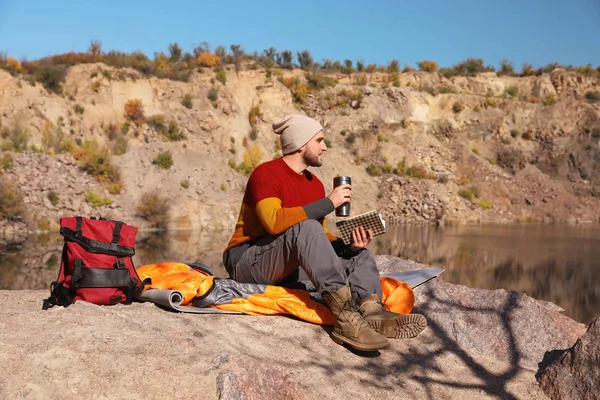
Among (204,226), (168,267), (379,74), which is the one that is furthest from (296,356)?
(379,74)

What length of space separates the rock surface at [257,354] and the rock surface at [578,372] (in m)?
0.12

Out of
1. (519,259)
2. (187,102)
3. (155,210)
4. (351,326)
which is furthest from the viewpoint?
(187,102)

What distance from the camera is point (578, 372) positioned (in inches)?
141

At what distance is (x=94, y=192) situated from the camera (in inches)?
657

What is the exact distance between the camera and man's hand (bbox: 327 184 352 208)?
398 centimetres

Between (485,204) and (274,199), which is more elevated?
(274,199)

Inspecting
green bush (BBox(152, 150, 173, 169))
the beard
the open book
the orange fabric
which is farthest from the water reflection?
green bush (BBox(152, 150, 173, 169))

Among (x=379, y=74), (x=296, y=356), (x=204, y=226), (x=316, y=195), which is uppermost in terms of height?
(x=379, y=74)

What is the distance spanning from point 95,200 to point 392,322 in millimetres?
14042

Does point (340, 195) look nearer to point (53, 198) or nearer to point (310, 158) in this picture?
point (310, 158)

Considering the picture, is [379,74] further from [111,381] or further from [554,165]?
[111,381]

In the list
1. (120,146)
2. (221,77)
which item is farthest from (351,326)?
(221,77)

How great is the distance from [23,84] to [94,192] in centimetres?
639

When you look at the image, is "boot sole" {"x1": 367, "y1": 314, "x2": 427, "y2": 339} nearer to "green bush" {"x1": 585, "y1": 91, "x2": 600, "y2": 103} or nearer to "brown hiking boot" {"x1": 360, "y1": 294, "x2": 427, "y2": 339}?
"brown hiking boot" {"x1": 360, "y1": 294, "x2": 427, "y2": 339}
